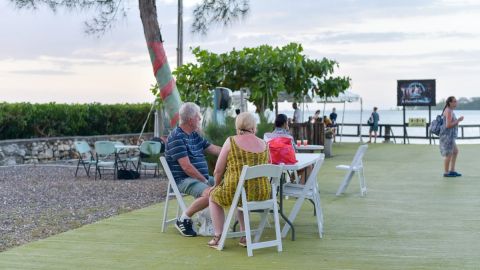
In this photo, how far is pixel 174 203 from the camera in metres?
10.4

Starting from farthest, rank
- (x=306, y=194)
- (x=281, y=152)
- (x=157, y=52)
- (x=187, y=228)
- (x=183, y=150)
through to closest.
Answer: (x=157, y=52) < (x=281, y=152) < (x=306, y=194) < (x=187, y=228) < (x=183, y=150)

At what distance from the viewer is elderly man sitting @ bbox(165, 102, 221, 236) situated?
7.35 meters

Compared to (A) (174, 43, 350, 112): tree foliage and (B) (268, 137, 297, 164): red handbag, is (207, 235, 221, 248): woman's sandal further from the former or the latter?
(A) (174, 43, 350, 112): tree foliage

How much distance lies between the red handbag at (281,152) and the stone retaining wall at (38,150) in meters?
12.8

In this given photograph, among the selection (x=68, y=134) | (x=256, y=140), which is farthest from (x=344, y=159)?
(x=256, y=140)

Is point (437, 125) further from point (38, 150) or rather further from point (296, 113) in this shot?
point (296, 113)

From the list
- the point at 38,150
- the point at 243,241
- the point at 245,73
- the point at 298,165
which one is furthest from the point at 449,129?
the point at 38,150

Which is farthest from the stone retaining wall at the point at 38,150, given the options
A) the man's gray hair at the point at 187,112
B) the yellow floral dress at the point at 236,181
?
the yellow floral dress at the point at 236,181

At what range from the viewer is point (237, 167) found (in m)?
6.73

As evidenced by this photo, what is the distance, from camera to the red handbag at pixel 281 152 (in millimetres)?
8180

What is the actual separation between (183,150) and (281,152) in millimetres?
1335

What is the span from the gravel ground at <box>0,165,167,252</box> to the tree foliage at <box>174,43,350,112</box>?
227 inches

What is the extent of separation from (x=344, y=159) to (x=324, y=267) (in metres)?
14.8

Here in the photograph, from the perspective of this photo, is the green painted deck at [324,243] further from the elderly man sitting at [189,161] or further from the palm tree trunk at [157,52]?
the palm tree trunk at [157,52]
